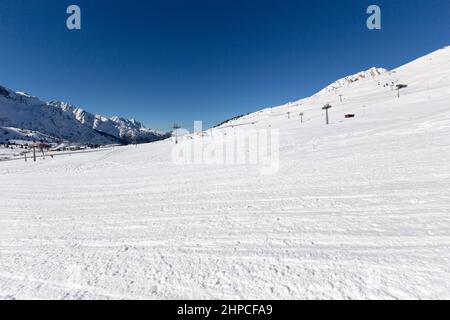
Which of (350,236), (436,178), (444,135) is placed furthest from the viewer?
(444,135)

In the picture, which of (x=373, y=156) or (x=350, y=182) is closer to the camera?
(x=350, y=182)

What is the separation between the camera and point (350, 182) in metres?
7.23

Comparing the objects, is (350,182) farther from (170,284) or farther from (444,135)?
(444,135)

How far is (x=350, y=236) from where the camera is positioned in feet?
13.9

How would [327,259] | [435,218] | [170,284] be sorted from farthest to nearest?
[435,218] < [327,259] < [170,284]

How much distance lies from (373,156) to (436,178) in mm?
3647

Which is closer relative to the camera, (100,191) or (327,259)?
(327,259)
